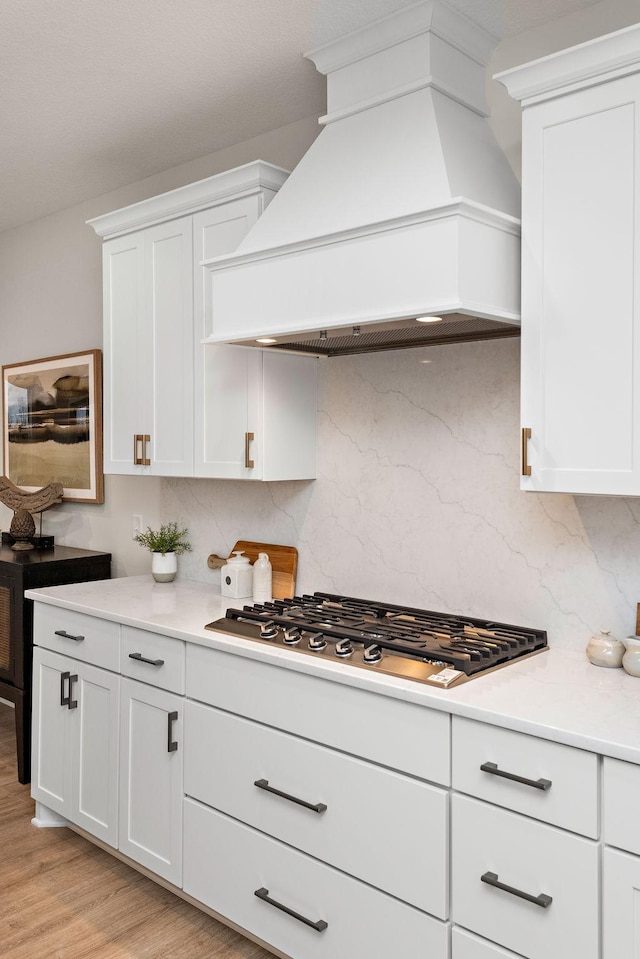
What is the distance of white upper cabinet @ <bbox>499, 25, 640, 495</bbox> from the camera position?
5.71ft

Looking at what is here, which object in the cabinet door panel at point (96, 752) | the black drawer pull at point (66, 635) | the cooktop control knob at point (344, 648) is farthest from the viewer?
the black drawer pull at point (66, 635)

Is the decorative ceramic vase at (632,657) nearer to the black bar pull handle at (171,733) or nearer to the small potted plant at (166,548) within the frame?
the black bar pull handle at (171,733)

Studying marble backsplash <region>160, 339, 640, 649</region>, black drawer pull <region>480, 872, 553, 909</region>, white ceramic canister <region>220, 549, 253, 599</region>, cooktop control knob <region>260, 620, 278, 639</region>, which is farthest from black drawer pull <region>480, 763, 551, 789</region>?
white ceramic canister <region>220, 549, 253, 599</region>

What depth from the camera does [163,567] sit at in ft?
10.7

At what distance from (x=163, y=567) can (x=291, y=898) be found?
1.53 meters

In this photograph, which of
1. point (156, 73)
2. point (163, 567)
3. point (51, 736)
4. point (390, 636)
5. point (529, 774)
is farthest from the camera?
point (163, 567)

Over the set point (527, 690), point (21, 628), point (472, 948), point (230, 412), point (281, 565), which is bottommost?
point (472, 948)

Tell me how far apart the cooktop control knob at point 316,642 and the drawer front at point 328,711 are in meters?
0.09

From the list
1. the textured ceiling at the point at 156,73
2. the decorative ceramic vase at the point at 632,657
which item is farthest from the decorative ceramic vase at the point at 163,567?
the decorative ceramic vase at the point at 632,657

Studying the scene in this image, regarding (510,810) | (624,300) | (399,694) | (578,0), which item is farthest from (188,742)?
(578,0)

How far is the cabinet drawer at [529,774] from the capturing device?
5.00 feet

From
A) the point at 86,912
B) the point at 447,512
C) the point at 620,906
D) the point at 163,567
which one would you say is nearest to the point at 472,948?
the point at 620,906

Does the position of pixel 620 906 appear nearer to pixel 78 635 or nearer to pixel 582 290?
pixel 582 290

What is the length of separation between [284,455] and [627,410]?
1.30 m
